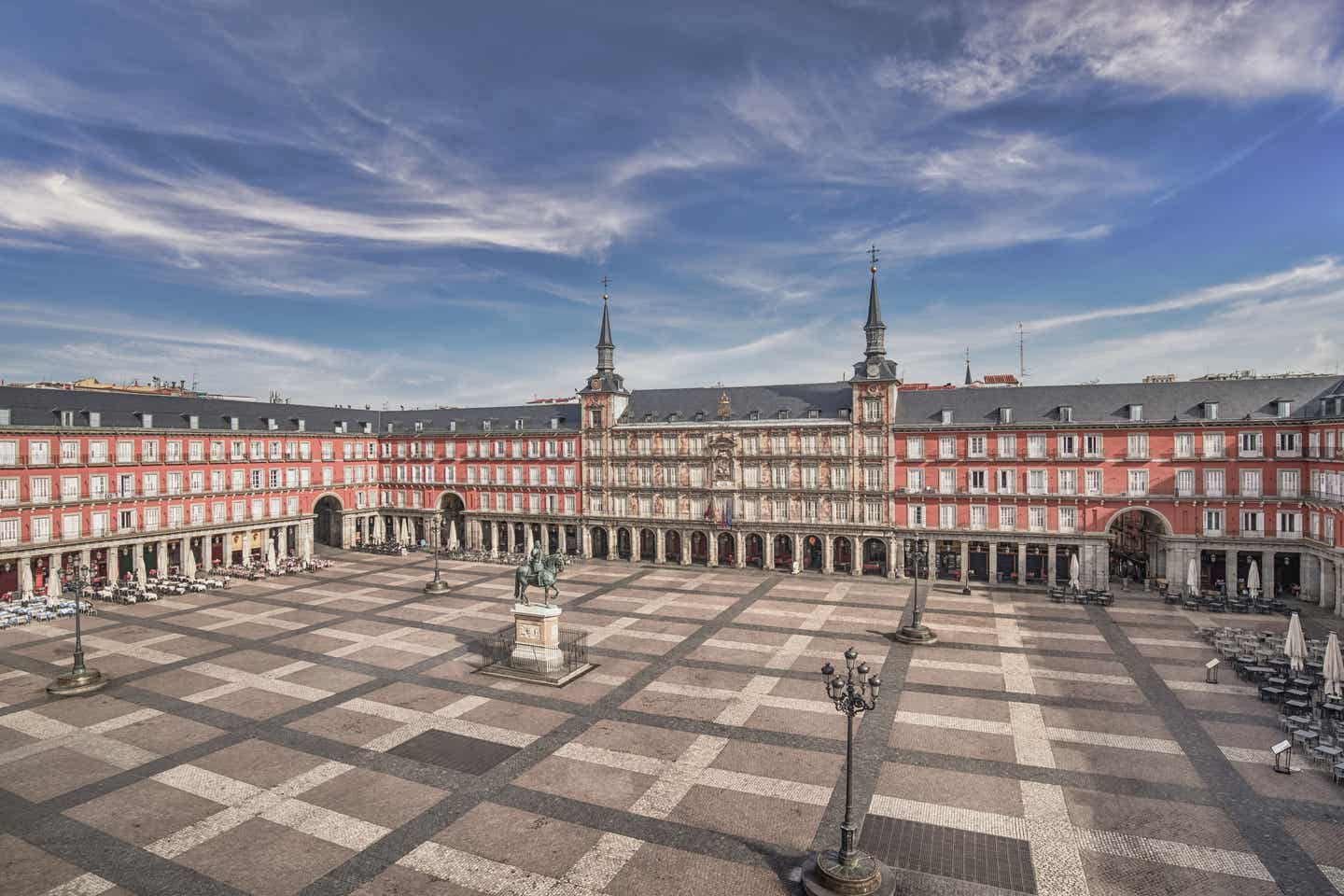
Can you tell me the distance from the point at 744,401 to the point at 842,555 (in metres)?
17.7

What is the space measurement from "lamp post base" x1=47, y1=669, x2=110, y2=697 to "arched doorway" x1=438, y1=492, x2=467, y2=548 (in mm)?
45497

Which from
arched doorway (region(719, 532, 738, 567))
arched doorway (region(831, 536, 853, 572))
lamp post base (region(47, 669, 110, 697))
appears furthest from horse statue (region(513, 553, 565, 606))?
arched doorway (region(831, 536, 853, 572))

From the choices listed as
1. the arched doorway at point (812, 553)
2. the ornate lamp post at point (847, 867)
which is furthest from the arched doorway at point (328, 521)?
the ornate lamp post at point (847, 867)

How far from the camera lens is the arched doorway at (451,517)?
79.3 metres

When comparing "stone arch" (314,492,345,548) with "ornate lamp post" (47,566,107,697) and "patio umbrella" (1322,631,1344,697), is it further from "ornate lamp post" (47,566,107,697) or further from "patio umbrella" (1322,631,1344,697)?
"patio umbrella" (1322,631,1344,697)

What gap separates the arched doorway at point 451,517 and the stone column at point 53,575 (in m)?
32.8

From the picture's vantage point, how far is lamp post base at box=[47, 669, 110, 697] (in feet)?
105

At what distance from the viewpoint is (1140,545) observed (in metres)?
63.4

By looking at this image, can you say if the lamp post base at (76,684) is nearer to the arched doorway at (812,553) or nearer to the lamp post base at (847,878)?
the lamp post base at (847,878)

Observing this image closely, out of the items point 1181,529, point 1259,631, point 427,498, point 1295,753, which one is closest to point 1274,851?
point 1295,753

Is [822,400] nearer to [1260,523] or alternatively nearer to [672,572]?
[672,572]

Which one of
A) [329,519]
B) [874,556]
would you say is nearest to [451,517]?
[329,519]

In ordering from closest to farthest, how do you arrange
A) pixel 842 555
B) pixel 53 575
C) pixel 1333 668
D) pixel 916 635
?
pixel 1333 668, pixel 916 635, pixel 53 575, pixel 842 555

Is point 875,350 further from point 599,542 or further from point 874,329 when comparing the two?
point 599,542
